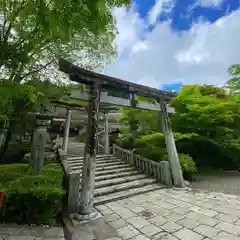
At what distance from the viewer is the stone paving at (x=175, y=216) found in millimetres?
3365

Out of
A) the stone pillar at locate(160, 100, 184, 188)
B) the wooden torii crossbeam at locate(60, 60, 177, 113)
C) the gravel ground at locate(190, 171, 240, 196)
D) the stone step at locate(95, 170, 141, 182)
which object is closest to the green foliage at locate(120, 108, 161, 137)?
the wooden torii crossbeam at locate(60, 60, 177, 113)

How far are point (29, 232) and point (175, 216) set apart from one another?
2995 mm

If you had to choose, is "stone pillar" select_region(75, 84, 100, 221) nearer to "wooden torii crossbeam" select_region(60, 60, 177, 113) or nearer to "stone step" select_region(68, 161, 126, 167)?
"wooden torii crossbeam" select_region(60, 60, 177, 113)

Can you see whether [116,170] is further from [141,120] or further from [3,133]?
[3,133]

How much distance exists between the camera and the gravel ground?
6402 mm

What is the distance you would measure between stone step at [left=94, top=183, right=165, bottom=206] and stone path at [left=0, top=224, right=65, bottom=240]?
1545 mm

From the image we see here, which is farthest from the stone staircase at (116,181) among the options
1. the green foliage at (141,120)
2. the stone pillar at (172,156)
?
the green foliage at (141,120)

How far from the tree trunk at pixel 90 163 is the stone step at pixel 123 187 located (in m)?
1.09

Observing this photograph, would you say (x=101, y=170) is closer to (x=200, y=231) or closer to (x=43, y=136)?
(x=43, y=136)

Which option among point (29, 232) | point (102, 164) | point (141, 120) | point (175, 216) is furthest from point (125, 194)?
point (141, 120)

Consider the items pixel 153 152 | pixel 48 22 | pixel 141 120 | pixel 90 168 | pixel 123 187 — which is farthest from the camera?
pixel 141 120

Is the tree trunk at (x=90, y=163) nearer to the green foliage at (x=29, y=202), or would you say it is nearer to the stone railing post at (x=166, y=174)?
the green foliage at (x=29, y=202)

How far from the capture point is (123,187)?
5977 mm

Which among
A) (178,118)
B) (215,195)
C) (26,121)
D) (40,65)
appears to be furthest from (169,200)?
(40,65)
